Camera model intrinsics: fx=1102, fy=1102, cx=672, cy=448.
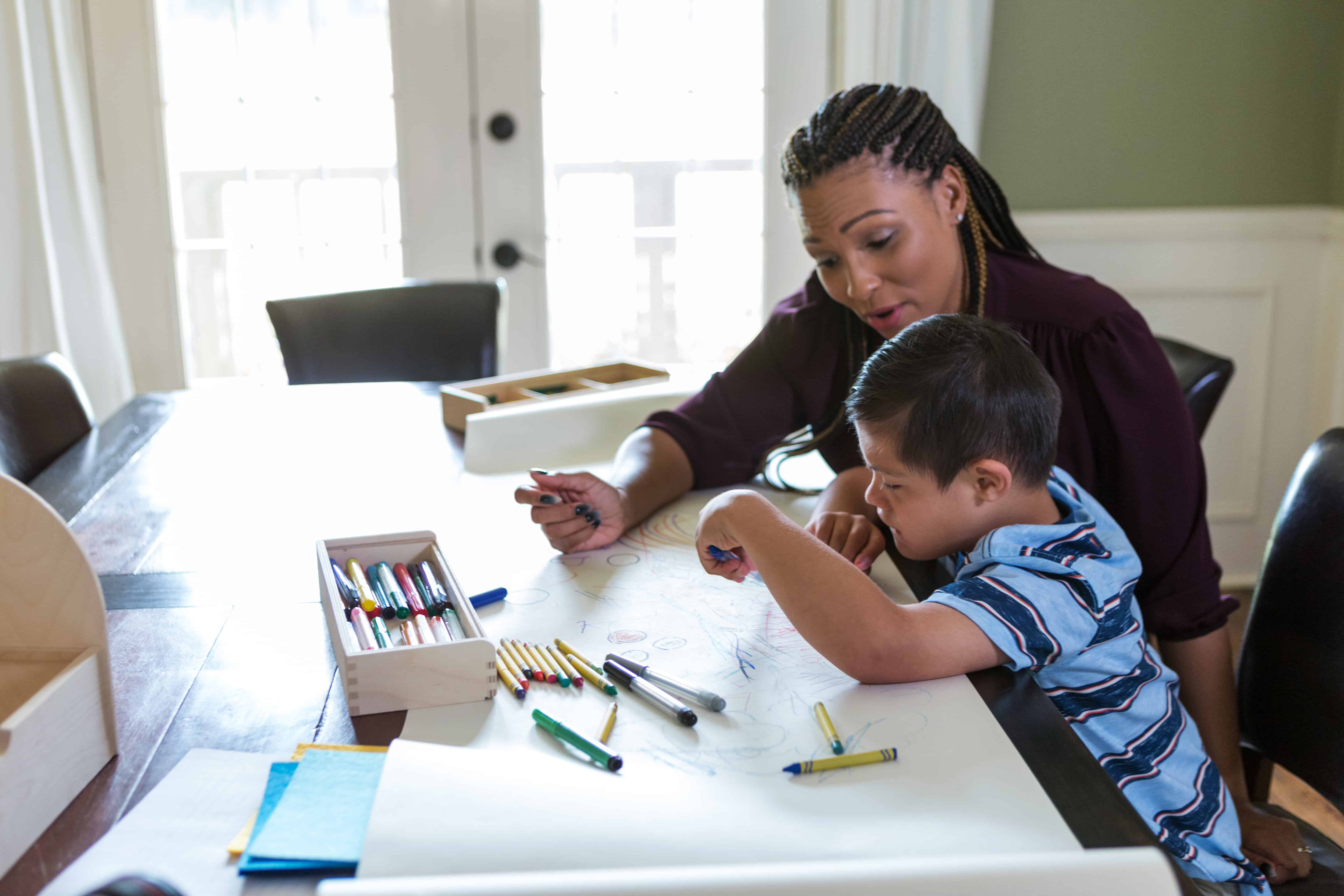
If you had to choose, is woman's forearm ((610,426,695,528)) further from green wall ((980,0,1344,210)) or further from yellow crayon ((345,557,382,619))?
green wall ((980,0,1344,210))

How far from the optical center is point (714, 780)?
0.67 m

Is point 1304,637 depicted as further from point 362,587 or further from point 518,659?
point 362,587

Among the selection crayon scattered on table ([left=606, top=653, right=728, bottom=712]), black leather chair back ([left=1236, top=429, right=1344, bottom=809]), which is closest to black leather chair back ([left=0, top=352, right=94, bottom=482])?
crayon scattered on table ([left=606, top=653, right=728, bottom=712])

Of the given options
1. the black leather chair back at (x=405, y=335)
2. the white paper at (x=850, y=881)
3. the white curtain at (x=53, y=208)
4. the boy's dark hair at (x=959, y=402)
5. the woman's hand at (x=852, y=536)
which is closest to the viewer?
the white paper at (x=850, y=881)

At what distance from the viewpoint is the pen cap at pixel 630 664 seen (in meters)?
0.81

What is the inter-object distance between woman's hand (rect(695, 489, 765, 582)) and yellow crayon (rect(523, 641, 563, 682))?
0.56ft

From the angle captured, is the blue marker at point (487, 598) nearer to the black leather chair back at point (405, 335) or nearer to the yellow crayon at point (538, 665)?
the yellow crayon at point (538, 665)

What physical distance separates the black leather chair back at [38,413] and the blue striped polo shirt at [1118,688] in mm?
1317

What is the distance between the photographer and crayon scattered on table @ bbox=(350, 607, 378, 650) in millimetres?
785

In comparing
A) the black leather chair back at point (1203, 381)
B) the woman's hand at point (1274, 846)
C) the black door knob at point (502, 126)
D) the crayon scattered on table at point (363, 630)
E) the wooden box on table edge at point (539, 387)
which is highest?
the black door knob at point (502, 126)

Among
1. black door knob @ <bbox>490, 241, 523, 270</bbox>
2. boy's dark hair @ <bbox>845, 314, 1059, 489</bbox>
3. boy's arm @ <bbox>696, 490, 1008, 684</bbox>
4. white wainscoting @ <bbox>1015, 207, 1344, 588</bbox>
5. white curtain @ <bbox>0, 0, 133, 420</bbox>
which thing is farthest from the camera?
black door knob @ <bbox>490, 241, 523, 270</bbox>

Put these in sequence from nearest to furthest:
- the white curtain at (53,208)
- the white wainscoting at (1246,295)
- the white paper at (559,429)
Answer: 1. the white paper at (559,429)
2. the white curtain at (53,208)
3. the white wainscoting at (1246,295)

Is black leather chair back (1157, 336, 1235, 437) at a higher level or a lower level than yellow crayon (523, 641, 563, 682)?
higher

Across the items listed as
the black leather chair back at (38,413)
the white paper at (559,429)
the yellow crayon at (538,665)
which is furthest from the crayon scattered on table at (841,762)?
the black leather chair back at (38,413)
